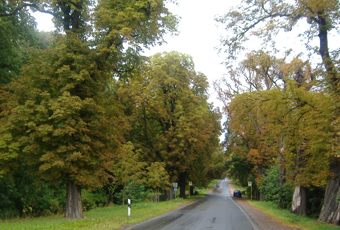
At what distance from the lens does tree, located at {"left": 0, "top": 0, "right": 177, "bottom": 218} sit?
39.6 ft

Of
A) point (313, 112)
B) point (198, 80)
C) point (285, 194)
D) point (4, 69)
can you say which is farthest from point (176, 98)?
point (313, 112)

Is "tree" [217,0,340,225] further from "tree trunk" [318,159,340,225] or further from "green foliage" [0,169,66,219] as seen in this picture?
"green foliage" [0,169,66,219]

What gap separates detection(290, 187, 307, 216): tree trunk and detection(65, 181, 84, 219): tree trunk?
43.9ft

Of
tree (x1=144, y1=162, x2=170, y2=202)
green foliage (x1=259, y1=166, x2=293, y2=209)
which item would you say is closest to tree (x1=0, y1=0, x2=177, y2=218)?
tree (x1=144, y1=162, x2=170, y2=202)

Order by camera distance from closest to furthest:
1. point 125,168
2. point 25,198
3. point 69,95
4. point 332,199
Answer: point 69,95 < point 332,199 < point 25,198 < point 125,168

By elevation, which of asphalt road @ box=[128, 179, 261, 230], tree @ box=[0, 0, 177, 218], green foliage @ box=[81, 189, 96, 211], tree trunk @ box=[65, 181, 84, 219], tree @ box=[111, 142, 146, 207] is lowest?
green foliage @ box=[81, 189, 96, 211]

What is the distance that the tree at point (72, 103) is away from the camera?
1207 centimetres

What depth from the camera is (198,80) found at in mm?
34688

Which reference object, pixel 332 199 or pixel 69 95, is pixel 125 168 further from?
pixel 332 199

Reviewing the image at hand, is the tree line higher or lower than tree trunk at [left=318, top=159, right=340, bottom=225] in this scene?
higher

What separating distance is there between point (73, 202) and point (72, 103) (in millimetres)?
5316

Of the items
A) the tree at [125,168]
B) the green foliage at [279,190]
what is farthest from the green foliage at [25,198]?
the green foliage at [279,190]

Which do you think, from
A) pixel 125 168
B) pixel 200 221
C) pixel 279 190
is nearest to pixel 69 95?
pixel 200 221

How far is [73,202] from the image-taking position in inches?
542
